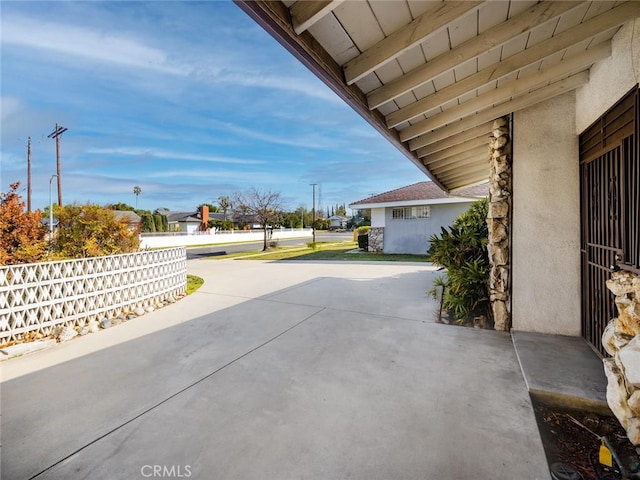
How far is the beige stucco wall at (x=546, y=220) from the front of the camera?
3.85 metres

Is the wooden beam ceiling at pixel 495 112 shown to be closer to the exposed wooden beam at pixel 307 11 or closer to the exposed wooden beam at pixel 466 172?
the exposed wooden beam at pixel 307 11

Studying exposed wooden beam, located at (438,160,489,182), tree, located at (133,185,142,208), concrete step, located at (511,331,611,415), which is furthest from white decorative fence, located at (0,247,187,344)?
tree, located at (133,185,142,208)

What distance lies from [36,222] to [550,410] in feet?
26.6

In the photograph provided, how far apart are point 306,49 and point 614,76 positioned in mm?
2861

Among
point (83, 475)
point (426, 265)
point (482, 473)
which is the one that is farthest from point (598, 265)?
point (426, 265)

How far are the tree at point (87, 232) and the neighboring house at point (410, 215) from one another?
40.9 ft

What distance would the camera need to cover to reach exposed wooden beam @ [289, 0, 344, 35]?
1.85 m

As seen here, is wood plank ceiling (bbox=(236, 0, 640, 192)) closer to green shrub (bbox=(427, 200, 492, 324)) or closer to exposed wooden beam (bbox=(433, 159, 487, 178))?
green shrub (bbox=(427, 200, 492, 324))

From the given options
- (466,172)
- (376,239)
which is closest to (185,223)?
(376,239)

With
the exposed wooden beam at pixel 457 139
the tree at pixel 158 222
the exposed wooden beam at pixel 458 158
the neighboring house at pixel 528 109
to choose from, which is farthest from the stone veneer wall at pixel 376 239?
the tree at pixel 158 222

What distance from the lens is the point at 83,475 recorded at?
188 centimetres

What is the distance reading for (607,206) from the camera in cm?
299

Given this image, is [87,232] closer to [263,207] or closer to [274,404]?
[274,404]

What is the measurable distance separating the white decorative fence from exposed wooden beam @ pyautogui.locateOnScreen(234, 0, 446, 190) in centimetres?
486
